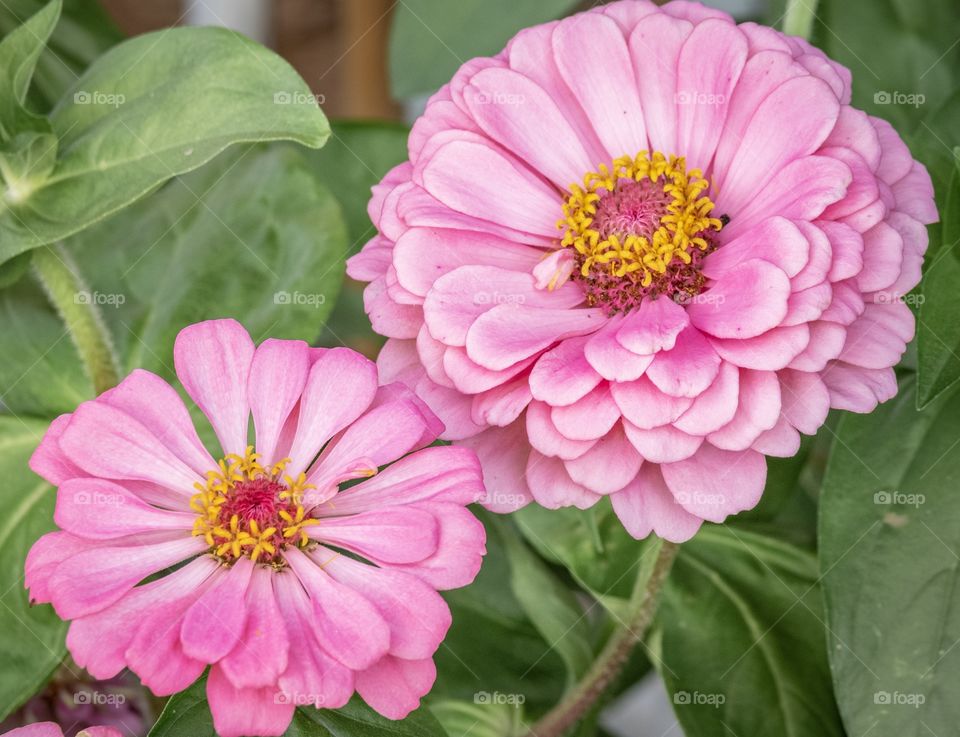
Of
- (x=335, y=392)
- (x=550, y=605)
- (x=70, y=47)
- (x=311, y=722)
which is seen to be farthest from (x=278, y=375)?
(x=70, y=47)

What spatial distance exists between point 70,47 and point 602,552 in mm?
429

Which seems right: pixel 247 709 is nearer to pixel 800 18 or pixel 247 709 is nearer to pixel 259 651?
pixel 259 651

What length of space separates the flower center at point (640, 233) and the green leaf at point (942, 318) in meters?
0.09

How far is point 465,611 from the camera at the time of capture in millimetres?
615

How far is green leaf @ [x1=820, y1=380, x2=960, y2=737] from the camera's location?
1.47ft

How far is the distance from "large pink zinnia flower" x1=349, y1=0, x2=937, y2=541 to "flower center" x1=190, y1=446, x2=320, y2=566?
6 centimetres

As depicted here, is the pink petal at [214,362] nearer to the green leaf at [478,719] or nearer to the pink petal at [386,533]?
the pink petal at [386,533]

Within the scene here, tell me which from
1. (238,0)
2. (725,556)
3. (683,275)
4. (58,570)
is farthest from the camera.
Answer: (238,0)

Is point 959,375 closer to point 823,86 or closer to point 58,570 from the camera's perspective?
Answer: point 823,86

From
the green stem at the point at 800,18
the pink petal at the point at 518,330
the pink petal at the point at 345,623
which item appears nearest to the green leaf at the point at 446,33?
the green stem at the point at 800,18

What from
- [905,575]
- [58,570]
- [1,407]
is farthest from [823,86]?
[1,407]

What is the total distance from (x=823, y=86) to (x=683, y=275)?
0.30ft

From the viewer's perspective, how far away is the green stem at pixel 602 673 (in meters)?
0.49

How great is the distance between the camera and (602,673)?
510mm
